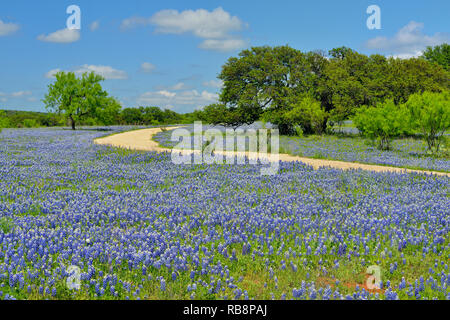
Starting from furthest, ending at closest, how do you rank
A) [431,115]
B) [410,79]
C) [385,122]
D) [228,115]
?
[228,115], [410,79], [385,122], [431,115]

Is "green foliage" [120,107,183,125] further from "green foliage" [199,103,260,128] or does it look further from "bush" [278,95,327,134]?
"bush" [278,95,327,134]

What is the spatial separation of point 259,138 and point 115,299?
24339 millimetres

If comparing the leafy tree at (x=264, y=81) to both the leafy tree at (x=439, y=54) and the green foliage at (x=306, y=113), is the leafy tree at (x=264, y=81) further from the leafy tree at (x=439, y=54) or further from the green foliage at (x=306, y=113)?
the leafy tree at (x=439, y=54)

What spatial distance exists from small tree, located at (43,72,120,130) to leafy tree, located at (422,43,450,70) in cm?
7503

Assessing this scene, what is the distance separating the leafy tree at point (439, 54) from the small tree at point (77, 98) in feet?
246

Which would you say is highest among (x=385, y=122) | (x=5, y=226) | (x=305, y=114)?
(x=305, y=114)

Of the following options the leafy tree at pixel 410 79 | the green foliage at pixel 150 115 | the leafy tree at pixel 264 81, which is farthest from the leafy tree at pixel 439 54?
the green foliage at pixel 150 115

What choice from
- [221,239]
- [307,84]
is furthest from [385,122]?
[221,239]

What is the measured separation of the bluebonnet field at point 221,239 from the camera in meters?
4.57

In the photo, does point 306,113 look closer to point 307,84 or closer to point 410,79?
point 307,84

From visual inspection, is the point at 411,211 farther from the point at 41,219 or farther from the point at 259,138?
the point at 259,138

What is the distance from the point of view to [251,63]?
132 ft

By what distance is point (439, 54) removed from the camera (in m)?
86.6

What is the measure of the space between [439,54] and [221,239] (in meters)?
99.5
